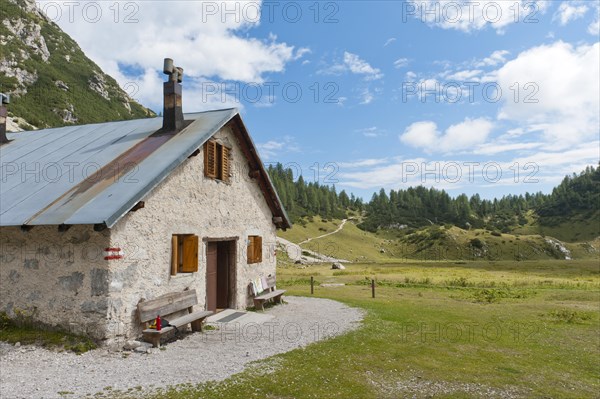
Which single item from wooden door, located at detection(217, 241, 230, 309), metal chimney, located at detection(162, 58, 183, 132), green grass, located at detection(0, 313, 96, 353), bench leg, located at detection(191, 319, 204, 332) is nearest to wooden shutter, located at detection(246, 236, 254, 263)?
wooden door, located at detection(217, 241, 230, 309)

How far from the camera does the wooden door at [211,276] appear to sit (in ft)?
47.0

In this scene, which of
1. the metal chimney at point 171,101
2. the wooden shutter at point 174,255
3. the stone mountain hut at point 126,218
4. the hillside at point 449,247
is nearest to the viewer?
the stone mountain hut at point 126,218

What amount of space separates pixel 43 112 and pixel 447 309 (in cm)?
10082

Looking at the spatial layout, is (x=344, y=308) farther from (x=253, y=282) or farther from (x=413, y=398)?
(x=413, y=398)

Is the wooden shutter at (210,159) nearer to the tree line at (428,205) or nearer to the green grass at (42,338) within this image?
the green grass at (42,338)

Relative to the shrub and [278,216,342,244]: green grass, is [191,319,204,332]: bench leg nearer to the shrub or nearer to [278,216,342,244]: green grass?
[278,216,342,244]: green grass

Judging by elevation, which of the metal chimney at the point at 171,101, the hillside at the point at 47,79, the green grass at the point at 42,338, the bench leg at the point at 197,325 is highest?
the hillside at the point at 47,79

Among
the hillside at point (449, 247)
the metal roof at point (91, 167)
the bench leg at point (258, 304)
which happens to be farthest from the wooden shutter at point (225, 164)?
the hillside at point (449, 247)

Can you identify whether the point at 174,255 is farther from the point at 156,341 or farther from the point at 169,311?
the point at 156,341

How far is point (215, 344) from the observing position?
1066 cm

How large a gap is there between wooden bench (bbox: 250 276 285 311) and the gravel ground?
2750mm

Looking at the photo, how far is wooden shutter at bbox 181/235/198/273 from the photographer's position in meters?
12.0

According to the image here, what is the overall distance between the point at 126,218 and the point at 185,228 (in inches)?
97.3

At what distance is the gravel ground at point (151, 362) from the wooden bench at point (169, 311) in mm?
411
